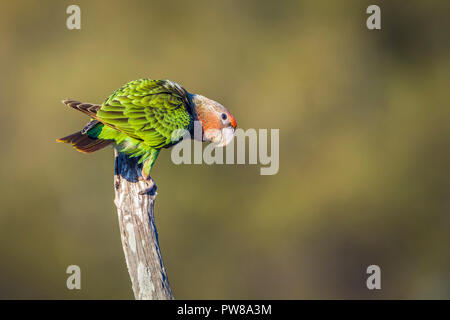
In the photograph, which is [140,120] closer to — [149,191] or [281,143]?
[149,191]

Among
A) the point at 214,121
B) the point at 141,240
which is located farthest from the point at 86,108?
the point at 214,121

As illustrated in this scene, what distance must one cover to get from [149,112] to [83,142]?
78cm

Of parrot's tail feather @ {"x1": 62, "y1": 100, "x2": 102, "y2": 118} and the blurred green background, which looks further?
the blurred green background

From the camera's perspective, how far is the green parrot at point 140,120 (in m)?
4.93

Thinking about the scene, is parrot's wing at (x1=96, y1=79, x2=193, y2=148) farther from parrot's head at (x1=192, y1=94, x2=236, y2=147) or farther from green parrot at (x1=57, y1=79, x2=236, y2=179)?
parrot's head at (x1=192, y1=94, x2=236, y2=147)

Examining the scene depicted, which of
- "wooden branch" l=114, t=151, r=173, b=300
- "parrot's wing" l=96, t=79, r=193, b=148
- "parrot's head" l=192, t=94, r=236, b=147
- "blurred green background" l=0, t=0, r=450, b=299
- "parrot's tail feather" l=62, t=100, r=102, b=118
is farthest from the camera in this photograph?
"blurred green background" l=0, t=0, r=450, b=299

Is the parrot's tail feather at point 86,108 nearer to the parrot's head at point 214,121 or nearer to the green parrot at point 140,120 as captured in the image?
the green parrot at point 140,120

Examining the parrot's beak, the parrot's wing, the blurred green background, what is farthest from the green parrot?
the blurred green background

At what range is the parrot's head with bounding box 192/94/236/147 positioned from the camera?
5.82 metres

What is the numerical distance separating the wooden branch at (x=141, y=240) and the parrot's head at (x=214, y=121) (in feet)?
3.78

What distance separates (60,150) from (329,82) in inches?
240

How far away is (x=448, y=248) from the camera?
1250 centimetres

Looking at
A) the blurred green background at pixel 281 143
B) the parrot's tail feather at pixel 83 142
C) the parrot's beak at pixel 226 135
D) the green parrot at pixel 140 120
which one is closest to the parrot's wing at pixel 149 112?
the green parrot at pixel 140 120

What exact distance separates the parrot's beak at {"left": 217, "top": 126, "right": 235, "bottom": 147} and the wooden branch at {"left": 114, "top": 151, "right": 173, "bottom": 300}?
125 centimetres
